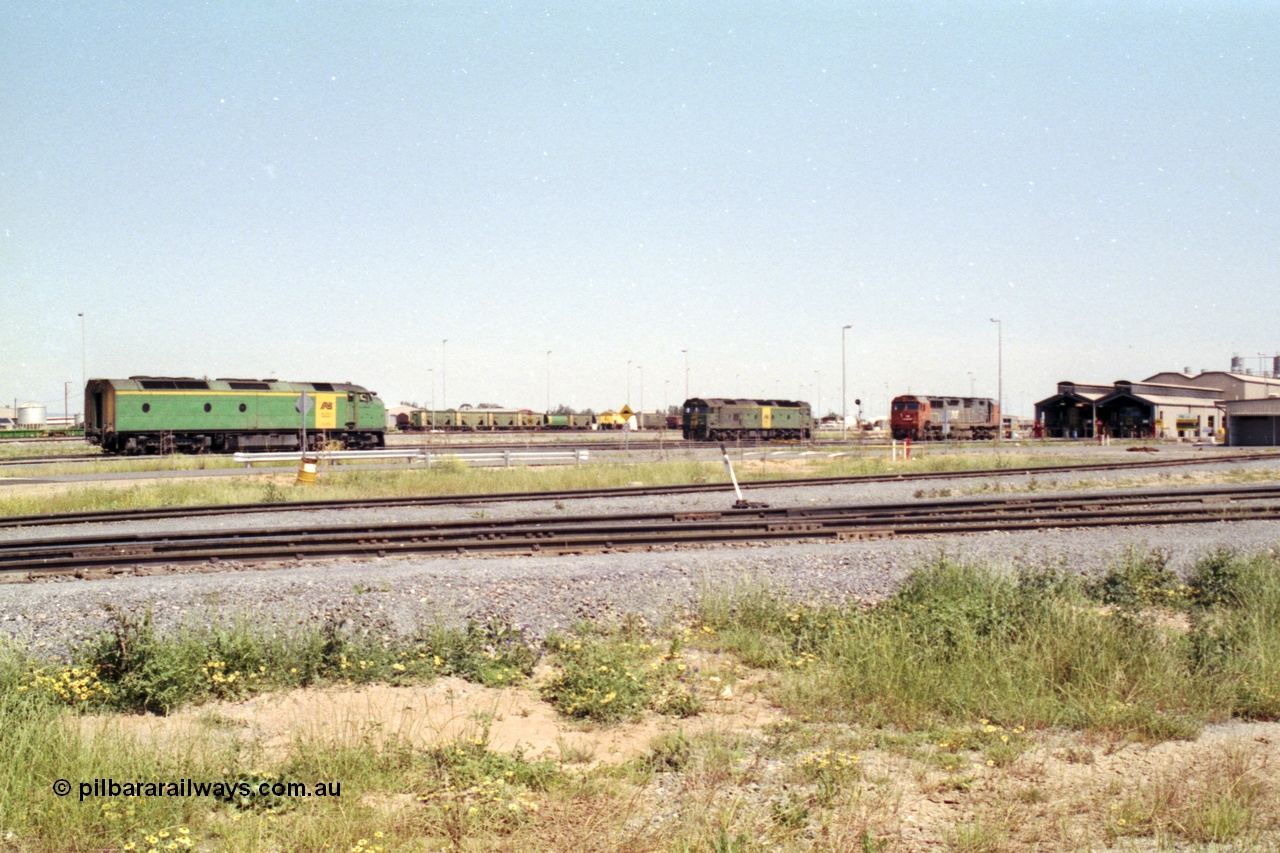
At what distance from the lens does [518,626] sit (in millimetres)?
8594

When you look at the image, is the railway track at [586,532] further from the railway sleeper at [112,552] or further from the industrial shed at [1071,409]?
the industrial shed at [1071,409]

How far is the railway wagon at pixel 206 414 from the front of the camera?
1447 inches

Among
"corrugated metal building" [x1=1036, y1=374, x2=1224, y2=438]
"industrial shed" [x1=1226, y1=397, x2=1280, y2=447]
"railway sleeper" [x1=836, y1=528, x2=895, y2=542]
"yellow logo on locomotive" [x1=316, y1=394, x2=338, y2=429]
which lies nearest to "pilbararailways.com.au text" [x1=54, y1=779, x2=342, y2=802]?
"railway sleeper" [x1=836, y1=528, x2=895, y2=542]

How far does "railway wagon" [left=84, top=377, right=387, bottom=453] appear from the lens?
36.8 meters

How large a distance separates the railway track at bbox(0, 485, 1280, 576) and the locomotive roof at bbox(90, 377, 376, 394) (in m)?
25.6

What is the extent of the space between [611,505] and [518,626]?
10.8 metres

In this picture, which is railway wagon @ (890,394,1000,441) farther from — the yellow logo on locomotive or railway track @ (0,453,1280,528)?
the yellow logo on locomotive

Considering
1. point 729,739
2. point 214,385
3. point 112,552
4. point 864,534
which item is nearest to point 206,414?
point 214,385

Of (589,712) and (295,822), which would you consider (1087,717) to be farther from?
(295,822)

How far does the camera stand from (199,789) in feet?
16.4

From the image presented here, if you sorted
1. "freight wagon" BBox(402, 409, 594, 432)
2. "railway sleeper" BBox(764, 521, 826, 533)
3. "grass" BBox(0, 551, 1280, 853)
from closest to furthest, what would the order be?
1. "grass" BBox(0, 551, 1280, 853)
2. "railway sleeper" BBox(764, 521, 826, 533)
3. "freight wagon" BBox(402, 409, 594, 432)

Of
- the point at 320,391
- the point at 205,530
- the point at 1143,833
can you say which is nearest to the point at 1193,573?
the point at 1143,833

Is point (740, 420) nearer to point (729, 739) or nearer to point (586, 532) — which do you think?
point (586, 532)

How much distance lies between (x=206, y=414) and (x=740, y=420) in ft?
115
